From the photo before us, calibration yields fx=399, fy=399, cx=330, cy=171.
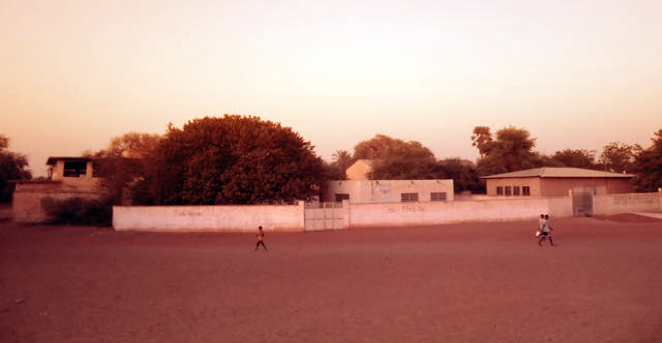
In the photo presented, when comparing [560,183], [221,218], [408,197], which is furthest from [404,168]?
[221,218]

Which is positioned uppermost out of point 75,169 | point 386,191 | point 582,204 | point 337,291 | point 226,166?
point 75,169

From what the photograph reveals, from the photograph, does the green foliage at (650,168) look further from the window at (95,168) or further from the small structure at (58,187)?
the window at (95,168)

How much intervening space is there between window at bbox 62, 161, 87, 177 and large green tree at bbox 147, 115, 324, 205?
15605mm

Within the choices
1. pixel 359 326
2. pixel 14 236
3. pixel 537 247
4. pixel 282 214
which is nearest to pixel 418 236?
pixel 537 247

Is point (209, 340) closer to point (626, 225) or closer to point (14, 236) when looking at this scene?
point (14, 236)

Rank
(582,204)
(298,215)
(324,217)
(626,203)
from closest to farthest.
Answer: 1. (298,215)
2. (324,217)
3. (582,204)
4. (626,203)

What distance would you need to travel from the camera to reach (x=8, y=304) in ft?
31.7

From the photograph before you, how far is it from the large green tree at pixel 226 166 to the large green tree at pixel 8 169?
34.0 m

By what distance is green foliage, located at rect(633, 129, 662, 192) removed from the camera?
118 ft

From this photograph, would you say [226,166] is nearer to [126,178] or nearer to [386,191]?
[126,178]

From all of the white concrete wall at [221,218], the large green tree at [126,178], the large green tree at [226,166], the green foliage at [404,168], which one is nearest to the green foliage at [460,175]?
the green foliage at [404,168]

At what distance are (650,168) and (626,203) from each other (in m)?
9.10

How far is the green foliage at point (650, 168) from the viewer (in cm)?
3591

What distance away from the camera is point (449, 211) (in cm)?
2572
